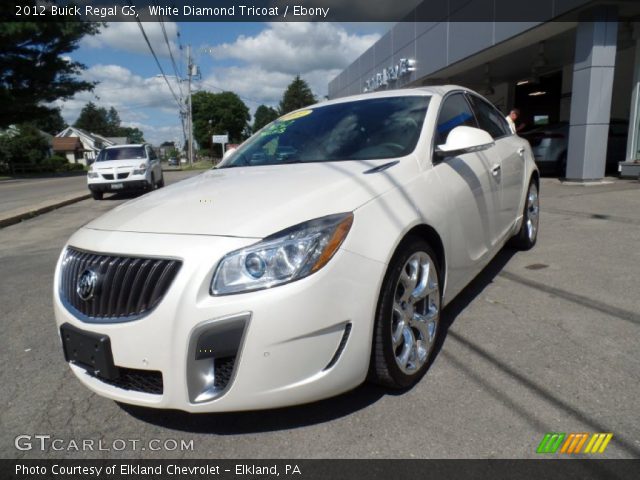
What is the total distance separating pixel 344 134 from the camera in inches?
126

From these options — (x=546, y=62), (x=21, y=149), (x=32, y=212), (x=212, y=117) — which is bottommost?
(x=32, y=212)

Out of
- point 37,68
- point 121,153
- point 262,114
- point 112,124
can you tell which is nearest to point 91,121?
point 112,124

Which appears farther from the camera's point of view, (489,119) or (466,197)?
(489,119)

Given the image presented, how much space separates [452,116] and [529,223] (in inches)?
83.3

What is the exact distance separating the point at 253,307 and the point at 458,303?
2.22 meters

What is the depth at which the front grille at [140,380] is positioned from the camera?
1952 millimetres

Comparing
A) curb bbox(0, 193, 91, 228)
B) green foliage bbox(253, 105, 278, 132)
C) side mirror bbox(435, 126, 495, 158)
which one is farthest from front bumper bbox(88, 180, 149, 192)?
→ green foliage bbox(253, 105, 278, 132)

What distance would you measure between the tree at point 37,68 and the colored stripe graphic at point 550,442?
31798 millimetres

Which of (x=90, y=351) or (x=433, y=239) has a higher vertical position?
(x=433, y=239)

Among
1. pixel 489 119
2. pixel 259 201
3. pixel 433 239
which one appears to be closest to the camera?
pixel 259 201

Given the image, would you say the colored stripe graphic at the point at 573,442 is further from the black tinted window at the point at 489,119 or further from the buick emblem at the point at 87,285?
the black tinted window at the point at 489,119

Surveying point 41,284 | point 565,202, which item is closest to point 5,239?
point 41,284

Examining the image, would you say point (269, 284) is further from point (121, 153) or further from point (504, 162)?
point (121, 153)

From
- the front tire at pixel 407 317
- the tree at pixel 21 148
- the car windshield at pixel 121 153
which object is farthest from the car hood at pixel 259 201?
the tree at pixel 21 148
